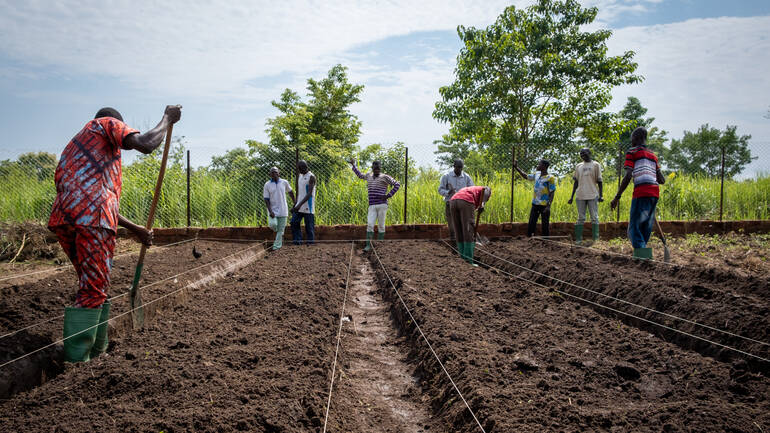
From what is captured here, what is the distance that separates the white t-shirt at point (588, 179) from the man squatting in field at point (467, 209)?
94.5 inches

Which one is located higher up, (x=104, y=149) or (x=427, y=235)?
(x=104, y=149)

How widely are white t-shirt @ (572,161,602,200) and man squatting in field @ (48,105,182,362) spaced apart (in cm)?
732

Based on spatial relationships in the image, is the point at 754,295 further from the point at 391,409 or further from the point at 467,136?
the point at 467,136

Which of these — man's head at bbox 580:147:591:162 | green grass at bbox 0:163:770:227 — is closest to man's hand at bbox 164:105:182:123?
man's head at bbox 580:147:591:162

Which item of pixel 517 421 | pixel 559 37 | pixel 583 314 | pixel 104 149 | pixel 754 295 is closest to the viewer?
pixel 517 421

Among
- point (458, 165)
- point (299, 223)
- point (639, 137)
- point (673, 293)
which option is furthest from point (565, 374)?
point (299, 223)

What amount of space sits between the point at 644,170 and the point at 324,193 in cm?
727

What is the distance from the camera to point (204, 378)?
9.36ft

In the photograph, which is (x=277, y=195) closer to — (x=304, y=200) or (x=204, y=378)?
(x=304, y=200)

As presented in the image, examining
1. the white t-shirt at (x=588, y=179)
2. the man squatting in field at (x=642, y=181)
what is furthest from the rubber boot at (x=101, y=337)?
the white t-shirt at (x=588, y=179)

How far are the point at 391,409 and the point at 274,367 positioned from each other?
0.80m

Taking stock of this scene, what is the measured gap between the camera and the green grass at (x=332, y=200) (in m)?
10.9

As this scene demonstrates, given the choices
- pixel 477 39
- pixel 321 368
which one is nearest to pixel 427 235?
pixel 321 368

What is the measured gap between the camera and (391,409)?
297 cm
